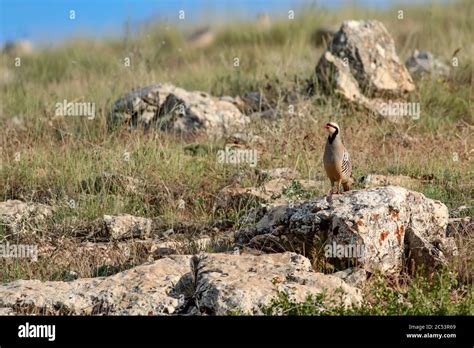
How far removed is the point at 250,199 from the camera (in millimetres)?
8234

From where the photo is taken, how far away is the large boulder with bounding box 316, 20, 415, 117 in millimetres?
11766

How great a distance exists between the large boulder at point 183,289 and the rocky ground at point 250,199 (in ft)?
0.04

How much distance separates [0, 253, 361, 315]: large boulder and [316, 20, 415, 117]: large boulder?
590 centimetres

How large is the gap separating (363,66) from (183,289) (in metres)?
6.70

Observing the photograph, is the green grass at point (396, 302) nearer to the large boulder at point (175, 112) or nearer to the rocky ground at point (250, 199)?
the rocky ground at point (250, 199)

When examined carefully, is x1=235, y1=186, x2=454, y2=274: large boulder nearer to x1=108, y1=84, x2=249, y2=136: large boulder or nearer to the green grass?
the green grass

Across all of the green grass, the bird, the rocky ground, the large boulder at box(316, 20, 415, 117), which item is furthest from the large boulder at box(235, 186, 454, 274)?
the large boulder at box(316, 20, 415, 117)

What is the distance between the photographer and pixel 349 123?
35.9ft

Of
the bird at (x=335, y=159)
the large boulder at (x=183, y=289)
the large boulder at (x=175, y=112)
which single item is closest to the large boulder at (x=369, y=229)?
the large boulder at (x=183, y=289)

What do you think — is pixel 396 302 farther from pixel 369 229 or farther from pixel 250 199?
pixel 250 199

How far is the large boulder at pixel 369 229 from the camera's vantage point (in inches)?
256

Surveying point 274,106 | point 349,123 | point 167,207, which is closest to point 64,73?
point 274,106

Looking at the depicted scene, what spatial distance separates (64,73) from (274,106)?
5.32 metres
